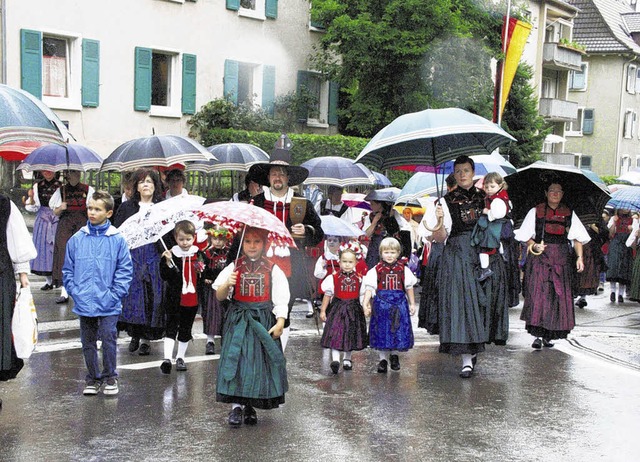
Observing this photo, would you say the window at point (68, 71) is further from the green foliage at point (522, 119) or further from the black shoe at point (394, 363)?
the green foliage at point (522, 119)

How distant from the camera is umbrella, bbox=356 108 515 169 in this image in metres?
9.43

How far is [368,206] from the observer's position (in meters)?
15.1

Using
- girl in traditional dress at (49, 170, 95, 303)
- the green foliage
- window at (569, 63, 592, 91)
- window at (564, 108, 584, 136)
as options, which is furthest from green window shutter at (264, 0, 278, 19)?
window at (569, 63, 592, 91)

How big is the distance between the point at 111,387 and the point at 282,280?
187 centimetres

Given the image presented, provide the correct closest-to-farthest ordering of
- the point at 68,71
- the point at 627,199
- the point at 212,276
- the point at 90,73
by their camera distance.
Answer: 1. the point at 212,276
2. the point at 627,199
3. the point at 68,71
4. the point at 90,73

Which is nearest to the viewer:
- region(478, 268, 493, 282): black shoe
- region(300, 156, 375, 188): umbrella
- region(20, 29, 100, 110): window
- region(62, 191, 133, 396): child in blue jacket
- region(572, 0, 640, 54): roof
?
region(62, 191, 133, 396): child in blue jacket

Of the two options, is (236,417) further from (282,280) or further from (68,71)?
(68,71)

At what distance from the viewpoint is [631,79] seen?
5997 cm

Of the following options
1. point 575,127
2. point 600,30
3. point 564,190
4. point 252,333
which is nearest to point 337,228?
point 564,190

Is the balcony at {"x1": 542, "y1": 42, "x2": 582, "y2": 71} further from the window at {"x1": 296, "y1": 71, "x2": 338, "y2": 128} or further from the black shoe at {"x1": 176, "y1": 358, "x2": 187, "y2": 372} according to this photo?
the black shoe at {"x1": 176, "y1": 358, "x2": 187, "y2": 372}

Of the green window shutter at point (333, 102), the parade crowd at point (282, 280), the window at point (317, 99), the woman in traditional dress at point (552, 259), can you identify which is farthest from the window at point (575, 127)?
the woman in traditional dress at point (552, 259)

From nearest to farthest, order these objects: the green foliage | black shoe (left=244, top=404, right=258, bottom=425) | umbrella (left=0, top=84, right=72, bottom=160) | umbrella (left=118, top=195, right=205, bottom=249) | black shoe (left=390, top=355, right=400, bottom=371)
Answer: black shoe (left=244, top=404, right=258, bottom=425), umbrella (left=0, top=84, right=72, bottom=160), umbrella (left=118, top=195, right=205, bottom=249), black shoe (left=390, top=355, right=400, bottom=371), the green foliage

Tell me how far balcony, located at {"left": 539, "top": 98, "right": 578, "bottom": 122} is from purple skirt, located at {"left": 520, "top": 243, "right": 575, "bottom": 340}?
1621 inches

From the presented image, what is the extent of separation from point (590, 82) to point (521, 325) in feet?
160
